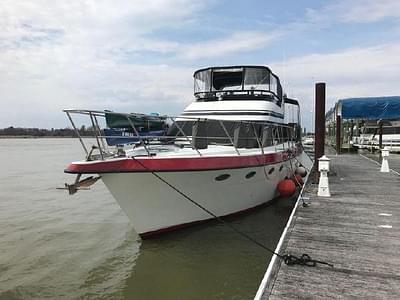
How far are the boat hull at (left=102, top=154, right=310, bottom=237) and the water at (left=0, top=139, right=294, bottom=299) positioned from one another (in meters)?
0.37

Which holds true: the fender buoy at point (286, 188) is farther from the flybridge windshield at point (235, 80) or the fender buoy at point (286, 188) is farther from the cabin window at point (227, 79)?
the cabin window at point (227, 79)

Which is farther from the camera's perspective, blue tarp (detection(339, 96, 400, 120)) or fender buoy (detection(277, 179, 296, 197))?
blue tarp (detection(339, 96, 400, 120))

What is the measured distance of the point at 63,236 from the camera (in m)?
→ 8.87

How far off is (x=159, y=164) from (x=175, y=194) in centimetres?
87

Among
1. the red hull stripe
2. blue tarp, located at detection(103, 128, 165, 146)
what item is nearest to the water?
the red hull stripe

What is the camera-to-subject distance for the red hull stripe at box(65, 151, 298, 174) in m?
6.51

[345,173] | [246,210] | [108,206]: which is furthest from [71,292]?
[345,173]

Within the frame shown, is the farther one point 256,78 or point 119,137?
point 256,78

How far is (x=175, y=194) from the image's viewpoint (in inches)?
297

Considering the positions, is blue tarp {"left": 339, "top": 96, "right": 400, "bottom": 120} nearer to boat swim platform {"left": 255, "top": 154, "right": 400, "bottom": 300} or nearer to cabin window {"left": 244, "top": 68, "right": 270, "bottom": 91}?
cabin window {"left": 244, "top": 68, "right": 270, "bottom": 91}

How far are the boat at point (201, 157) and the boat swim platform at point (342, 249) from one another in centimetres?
166

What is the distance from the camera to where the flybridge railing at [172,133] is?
698 cm

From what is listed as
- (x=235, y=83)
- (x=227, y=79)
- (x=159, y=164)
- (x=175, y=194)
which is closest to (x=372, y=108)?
(x=235, y=83)

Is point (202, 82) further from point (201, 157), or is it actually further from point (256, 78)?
point (201, 157)
